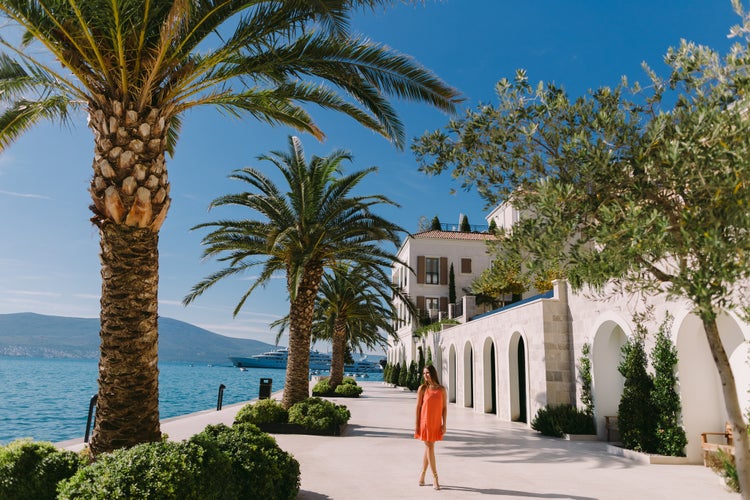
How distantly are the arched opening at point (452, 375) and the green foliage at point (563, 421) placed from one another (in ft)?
43.7

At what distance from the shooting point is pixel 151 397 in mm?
6480

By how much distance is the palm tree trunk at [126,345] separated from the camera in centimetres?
620

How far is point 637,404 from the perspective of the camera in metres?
10.6

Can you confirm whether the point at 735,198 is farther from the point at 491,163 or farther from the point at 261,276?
the point at 261,276

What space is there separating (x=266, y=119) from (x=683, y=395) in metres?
9.64

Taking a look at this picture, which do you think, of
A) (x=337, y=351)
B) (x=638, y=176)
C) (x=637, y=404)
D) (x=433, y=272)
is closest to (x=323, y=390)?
(x=337, y=351)

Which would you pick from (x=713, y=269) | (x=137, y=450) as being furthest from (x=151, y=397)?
(x=713, y=269)

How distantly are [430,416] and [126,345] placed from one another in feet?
14.1

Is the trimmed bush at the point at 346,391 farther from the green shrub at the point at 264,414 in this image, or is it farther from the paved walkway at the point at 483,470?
the green shrub at the point at 264,414

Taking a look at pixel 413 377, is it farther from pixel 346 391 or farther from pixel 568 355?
pixel 568 355

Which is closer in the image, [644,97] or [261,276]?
[644,97]

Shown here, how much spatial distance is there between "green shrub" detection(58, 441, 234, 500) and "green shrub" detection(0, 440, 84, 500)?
798mm

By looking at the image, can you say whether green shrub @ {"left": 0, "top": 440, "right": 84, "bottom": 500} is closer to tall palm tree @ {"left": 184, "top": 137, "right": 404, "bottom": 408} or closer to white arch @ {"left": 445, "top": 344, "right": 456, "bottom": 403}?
tall palm tree @ {"left": 184, "top": 137, "right": 404, "bottom": 408}

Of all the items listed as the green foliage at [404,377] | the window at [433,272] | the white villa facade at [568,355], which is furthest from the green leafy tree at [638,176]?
the window at [433,272]
